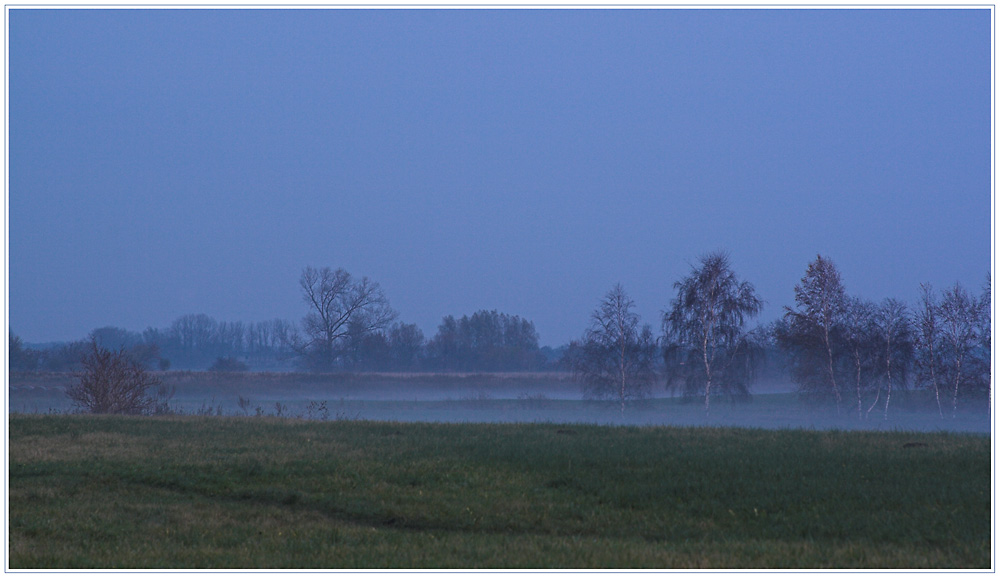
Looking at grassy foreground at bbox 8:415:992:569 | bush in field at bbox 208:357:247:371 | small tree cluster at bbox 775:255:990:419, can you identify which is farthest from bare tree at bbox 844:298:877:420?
bush in field at bbox 208:357:247:371

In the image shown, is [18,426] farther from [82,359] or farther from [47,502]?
[82,359]

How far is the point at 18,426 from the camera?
755 inches

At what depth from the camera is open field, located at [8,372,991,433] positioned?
38.8 meters

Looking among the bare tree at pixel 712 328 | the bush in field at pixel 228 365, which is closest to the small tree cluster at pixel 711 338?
the bare tree at pixel 712 328

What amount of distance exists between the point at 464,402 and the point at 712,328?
22.7 meters

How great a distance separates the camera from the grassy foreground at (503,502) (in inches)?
335

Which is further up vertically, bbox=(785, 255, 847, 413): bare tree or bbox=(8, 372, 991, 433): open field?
bbox=(785, 255, 847, 413): bare tree

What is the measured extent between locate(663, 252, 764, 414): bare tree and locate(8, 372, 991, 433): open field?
7.69 ft

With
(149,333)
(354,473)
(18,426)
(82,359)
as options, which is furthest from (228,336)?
(354,473)

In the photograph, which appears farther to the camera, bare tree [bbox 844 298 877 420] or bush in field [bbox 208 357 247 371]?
bush in field [bbox 208 357 247 371]

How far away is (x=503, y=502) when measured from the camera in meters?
11.3

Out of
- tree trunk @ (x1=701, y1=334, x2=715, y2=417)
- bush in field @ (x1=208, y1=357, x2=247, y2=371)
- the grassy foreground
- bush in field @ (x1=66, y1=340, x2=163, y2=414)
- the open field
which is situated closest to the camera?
the grassy foreground

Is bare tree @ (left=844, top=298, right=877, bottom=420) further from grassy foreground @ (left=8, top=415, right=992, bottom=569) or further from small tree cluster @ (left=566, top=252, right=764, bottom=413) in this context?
grassy foreground @ (left=8, top=415, right=992, bottom=569)
